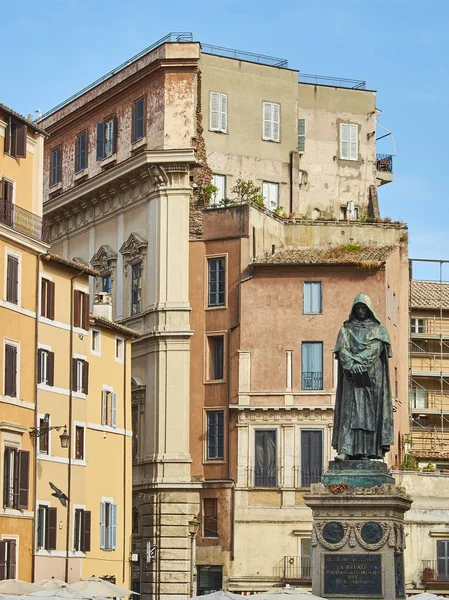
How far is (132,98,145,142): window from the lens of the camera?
76.2 m

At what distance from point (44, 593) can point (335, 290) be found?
95.0 feet

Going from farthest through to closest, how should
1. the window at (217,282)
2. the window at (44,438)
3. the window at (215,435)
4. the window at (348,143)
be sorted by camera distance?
the window at (348,143), the window at (217,282), the window at (215,435), the window at (44,438)

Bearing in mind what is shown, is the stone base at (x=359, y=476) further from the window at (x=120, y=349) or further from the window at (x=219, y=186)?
the window at (x=219, y=186)

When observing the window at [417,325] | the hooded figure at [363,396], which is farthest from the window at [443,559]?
the hooded figure at [363,396]

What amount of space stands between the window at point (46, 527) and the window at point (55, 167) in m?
28.1

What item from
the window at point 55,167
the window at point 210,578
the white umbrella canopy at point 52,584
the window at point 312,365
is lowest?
the window at point 210,578

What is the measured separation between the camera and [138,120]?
76625 mm

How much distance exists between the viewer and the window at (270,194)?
7906cm

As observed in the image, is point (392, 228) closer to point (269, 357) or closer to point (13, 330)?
point (269, 357)

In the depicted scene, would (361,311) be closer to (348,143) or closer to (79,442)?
(79,442)

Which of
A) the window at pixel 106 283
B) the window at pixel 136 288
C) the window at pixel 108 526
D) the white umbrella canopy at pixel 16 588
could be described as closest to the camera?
the white umbrella canopy at pixel 16 588

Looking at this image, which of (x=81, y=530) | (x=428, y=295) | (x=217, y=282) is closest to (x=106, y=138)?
(x=217, y=282)

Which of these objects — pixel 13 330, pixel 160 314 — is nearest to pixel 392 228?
pixel 160 314

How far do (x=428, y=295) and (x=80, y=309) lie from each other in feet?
119
